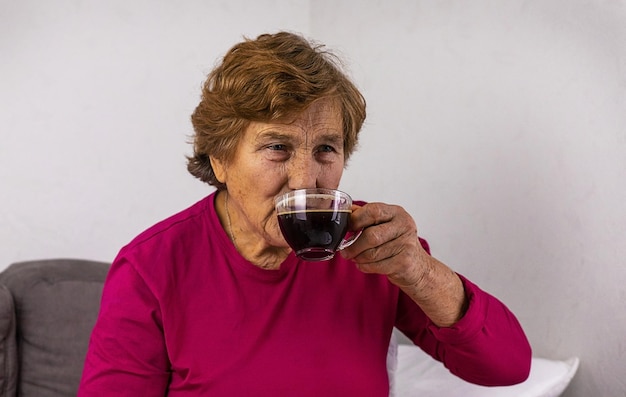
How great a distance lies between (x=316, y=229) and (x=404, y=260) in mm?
224

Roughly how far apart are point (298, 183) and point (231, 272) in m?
0.30

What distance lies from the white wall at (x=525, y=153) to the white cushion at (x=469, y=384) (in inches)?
3.2

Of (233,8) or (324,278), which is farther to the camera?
(233,8)

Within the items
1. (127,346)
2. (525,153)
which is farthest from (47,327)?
(525,153)

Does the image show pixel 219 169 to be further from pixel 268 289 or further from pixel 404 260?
pixel 404 260

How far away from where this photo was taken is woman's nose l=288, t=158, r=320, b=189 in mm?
1403

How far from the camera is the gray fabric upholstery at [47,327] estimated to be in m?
2.19

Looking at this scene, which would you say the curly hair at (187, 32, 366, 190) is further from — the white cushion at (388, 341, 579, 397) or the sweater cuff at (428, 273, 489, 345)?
the white cushion at (388, 341, 579, 397)

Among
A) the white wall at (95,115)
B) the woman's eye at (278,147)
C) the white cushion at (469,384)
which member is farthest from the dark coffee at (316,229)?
the white wall at (95,115)

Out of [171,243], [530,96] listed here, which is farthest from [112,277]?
[530,96]

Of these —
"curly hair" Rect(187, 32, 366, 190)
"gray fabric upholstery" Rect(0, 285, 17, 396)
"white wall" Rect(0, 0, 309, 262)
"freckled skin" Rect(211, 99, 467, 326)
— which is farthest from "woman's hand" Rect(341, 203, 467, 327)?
"white wall" Rect(0, 0, 309, 262)

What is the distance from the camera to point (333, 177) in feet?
4.81

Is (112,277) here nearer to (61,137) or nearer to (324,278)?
(324,278)

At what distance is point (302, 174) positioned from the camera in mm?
1407
